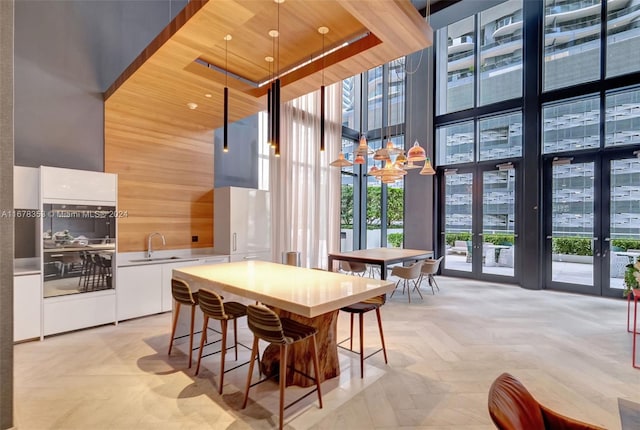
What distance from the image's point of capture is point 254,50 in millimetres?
3525

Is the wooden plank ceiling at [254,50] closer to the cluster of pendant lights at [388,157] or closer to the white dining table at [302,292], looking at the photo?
the cluster of pendant lights at [388,157]

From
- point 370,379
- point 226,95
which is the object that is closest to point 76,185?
point 226,95

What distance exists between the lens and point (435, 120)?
25.9 ft

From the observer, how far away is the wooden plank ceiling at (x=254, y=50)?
2.60 m

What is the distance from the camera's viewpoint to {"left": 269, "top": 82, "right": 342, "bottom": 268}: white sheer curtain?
6633 millimetres

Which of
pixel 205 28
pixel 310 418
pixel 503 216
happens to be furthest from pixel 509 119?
pixel 310 418

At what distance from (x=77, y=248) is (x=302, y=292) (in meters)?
3.27

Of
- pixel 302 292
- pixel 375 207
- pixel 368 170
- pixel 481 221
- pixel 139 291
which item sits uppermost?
pixel 368 170

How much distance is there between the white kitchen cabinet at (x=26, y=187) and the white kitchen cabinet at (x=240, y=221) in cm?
242

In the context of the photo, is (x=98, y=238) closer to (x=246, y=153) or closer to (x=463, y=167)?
(x=246, y=153)

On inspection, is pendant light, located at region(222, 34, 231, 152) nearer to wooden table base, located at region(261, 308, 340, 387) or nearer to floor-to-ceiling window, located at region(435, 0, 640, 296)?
wooden table base, located at region(261, 308, 340, 387)

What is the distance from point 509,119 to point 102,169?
25.6 feet

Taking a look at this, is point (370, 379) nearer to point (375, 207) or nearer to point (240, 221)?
point (240, 221)

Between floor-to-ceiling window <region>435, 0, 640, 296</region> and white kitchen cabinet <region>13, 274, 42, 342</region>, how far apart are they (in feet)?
24.7
